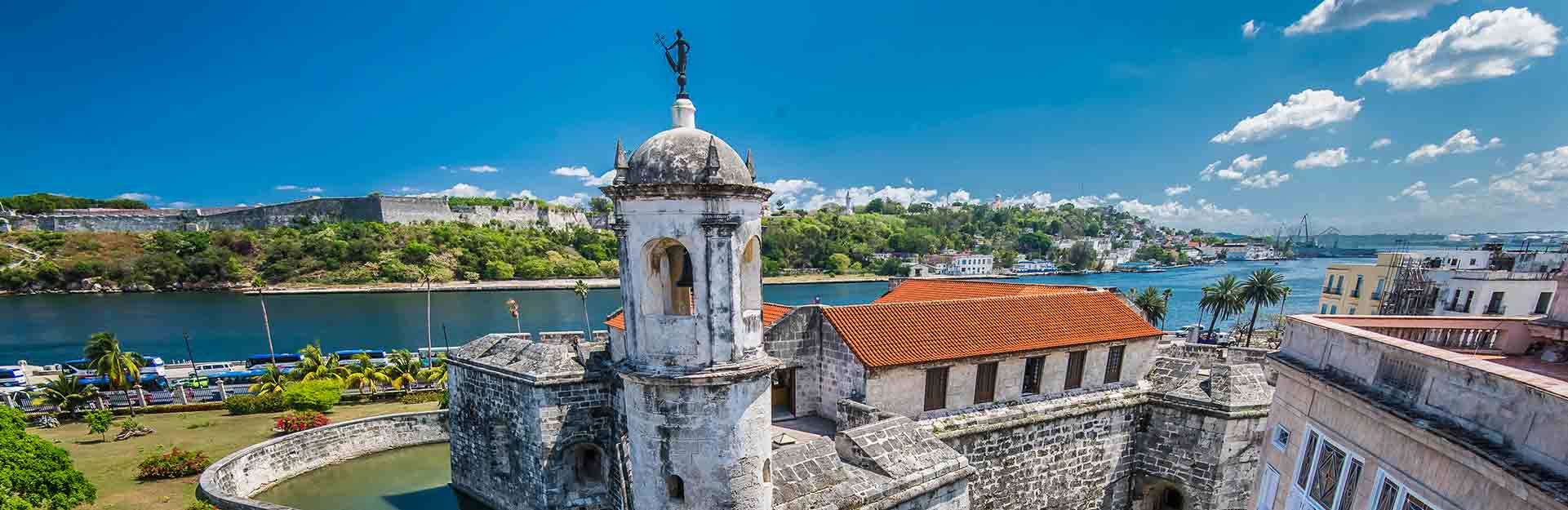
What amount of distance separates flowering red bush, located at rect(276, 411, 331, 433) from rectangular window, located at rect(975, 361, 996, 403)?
90.2 ft

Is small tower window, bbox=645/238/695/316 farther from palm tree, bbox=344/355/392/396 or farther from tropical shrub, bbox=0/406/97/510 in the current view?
palm tree, bbox=344/355/392/396

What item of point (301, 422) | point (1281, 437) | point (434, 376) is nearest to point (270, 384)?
point (301, 422)

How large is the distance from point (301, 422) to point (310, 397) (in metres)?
4.54

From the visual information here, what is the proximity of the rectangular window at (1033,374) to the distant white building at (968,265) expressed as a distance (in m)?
119

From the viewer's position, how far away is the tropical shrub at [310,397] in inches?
1086

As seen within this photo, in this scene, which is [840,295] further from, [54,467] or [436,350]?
[54,467]

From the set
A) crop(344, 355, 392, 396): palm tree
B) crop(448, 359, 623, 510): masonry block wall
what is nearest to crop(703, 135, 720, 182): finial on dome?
crop(448, 359, 623, 510): masonry block wall

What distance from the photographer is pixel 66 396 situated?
25344mm

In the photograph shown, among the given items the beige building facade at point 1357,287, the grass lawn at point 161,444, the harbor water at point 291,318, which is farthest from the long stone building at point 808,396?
the beige building facade at point 1357,287

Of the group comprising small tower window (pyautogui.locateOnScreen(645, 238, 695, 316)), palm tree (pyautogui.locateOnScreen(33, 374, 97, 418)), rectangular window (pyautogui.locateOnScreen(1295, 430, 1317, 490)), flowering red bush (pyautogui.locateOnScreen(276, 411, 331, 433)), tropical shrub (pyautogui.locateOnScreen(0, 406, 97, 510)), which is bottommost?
flowering red bush (pyautogui.locateOnScreen(276, 411, 331, 433))

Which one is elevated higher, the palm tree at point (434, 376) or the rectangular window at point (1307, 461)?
the rectangular window at point (1307, 461)

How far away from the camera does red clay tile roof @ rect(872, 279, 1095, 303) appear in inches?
793

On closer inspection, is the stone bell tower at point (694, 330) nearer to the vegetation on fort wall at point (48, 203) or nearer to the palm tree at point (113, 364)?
the palm tree at point (113, 364)

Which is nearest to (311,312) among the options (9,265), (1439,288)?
(9,265)
